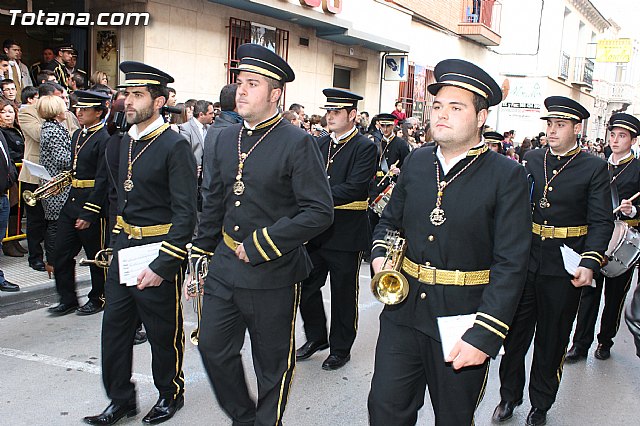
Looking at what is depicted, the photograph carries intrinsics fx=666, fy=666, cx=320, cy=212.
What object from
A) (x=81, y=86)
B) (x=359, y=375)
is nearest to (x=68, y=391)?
(x=359, y=375)

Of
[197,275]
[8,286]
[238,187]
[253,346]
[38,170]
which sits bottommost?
[8,286]

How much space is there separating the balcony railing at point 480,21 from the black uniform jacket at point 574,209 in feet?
69.2

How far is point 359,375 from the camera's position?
5242 mm

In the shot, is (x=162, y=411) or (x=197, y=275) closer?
(x=197, y=275)

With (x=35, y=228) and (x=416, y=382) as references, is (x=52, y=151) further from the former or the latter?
(x=416, y=382)

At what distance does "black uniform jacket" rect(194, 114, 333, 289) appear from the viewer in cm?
343

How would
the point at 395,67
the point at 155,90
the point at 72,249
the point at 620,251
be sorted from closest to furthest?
1. the point at 155,90
2. the point at 620,251
3. the point at 72,249
4. the point at 395,67

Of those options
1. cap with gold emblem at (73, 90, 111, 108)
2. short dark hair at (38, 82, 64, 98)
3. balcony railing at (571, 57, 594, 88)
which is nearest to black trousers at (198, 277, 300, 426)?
cap with gold emblem at (73, 90, 111, 108)

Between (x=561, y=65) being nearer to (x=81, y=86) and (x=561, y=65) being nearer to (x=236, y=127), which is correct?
(x=81, y=86)

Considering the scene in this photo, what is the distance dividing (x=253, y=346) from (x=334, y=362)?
187cm

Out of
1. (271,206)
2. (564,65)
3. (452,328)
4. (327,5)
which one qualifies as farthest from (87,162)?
(564,65)

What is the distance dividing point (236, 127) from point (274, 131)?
0.96 ft

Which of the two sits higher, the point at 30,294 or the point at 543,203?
the point at 543,203

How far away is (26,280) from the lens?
7375 mm
